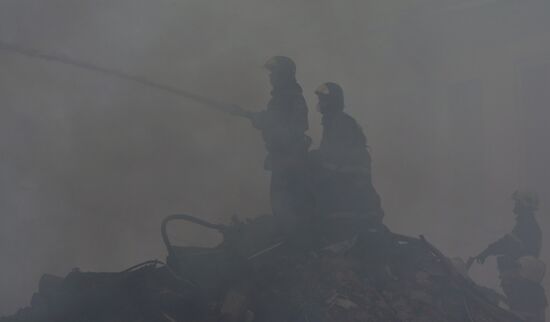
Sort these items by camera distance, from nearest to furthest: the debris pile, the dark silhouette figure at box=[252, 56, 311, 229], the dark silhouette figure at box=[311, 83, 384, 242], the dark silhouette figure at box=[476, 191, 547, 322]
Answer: the debris pile
the dark silhouette figure at box=[252, 56, 311, 229]
the dark silhouette figure at box=[311, 83, 384, 242]
the dark silhouette figure at box=[476, 191, 547, 322]

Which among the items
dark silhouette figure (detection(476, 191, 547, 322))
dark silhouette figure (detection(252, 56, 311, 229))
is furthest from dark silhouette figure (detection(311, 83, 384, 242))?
dark silhouette figure (detection(476, 191, 547, 322))

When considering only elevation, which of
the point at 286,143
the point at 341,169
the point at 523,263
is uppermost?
the point at 286,143

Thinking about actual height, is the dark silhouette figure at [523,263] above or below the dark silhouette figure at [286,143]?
below

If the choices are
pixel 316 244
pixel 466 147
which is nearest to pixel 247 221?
pixel 316 244

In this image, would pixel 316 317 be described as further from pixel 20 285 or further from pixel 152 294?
pixel 20 285

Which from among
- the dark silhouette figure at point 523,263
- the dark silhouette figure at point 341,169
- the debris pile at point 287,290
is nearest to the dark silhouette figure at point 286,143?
the dark silhouette figure at point 341,169

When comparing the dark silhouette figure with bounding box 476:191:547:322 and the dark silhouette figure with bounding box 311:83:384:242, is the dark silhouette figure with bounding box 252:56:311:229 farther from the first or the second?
the dark silhouette figure with bounding box 476:191:547:322

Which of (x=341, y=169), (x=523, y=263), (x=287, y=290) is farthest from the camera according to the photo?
(x=523, y=263)

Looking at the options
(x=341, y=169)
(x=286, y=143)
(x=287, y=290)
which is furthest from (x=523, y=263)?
(x=287, y=290)

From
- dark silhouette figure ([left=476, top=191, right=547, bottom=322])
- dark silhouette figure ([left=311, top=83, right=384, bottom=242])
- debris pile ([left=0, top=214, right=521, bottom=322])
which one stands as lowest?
dark silhouette figure ([left=476, top=191, right=547, bottom=322])

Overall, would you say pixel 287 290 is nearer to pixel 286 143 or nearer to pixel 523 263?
pixel 286 143

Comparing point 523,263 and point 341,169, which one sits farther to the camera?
point 523,263

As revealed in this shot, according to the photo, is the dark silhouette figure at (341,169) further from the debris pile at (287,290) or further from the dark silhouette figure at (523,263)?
the dark silhouette figure at (523,263)

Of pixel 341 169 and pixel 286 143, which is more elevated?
pixel 286 143
